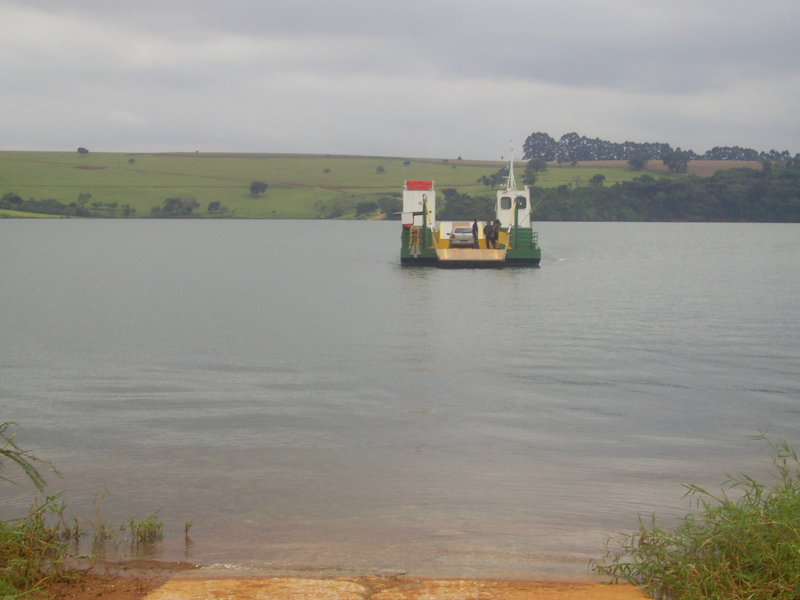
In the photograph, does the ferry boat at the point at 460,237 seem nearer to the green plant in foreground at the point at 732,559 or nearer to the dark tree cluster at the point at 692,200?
the green plant in foreground at the point at 732,559

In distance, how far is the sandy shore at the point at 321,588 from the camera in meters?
6.66

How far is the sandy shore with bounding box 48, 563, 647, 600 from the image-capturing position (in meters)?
6.66

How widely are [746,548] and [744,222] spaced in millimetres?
175441

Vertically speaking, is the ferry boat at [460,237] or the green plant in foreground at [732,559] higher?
the ferry boat at [460,237]

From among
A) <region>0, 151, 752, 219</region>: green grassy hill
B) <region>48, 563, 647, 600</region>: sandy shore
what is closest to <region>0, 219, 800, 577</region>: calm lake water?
<region>48, 563, 647, 600</region>: sandy shore

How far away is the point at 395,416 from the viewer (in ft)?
47.3

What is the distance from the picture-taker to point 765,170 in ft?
566

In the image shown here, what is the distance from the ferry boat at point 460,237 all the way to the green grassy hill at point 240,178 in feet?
277

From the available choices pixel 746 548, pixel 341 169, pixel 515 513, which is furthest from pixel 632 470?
pixel 341 169

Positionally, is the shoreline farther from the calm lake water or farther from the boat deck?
the boat deck

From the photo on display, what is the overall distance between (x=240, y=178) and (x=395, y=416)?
15226 centimetres

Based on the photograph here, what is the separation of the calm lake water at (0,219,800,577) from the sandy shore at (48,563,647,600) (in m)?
0.61

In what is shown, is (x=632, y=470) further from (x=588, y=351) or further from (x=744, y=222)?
(x=744, y=222)

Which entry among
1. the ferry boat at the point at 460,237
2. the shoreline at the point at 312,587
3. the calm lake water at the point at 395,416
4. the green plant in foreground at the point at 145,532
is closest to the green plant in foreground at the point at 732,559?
the shoreline at the point at 312,587
